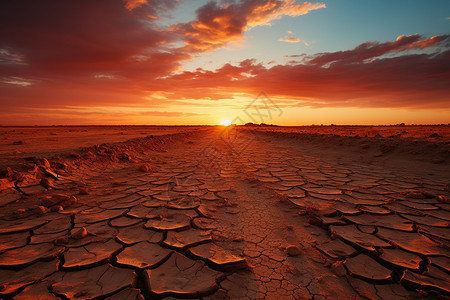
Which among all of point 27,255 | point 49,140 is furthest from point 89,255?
point 49,140

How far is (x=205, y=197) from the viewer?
2531mm

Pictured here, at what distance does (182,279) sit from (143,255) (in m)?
0.40

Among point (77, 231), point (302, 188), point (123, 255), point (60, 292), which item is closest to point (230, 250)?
point (123, 255)

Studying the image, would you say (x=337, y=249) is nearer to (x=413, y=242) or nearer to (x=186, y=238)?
(x=413, y=242)

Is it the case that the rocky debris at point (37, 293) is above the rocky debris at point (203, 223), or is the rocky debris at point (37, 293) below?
below

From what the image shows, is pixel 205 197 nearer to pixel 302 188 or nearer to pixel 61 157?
pixel 302 188

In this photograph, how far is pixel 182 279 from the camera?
118 centimetres

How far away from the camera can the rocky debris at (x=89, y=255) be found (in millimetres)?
Result: 1292

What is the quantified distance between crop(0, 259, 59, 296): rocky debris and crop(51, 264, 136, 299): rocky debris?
0.10 m

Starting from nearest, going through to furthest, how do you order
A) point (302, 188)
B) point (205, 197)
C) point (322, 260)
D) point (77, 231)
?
point (322, 260) < point (77, 231) < point (205, 197) < point (302, 188)

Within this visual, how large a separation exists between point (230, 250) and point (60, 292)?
987 mm

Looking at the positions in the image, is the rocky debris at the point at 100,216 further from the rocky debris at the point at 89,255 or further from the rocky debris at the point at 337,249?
the rocky debris at the point at 337,249

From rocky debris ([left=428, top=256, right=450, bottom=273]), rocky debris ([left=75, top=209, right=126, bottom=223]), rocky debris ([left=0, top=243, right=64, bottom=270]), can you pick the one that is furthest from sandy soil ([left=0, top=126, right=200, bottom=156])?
rocky debris ([left=428, top=256, right=450, bottom=273])

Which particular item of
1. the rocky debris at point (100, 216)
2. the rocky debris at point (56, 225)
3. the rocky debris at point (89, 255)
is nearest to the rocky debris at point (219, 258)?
the rocky debris at point (89, 255)
